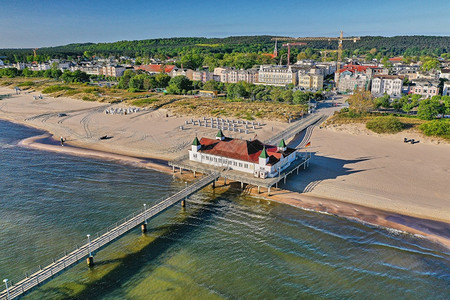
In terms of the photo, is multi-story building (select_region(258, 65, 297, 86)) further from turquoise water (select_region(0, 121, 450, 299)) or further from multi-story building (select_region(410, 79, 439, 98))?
turquoise water (select_region(0, 121, 450, 299))

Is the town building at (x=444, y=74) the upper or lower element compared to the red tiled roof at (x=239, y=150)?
upper

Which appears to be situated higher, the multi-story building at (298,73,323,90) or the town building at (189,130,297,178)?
the multi-story building at (298,73,323,90)

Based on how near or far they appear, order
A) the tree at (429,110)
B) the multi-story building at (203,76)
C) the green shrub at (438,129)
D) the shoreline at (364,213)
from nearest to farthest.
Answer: the shoreline at (364,213), the green shrub at (438,129), the tree at (429,110), the multi-story building at (203,76)

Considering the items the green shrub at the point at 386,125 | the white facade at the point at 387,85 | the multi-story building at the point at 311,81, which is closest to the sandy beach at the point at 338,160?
the green shrub at the point at 386,125

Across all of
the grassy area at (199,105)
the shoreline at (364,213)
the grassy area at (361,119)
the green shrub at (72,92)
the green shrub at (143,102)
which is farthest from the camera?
the green shrub at (72,92)

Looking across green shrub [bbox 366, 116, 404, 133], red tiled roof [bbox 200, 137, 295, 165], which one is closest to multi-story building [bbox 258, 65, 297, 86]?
green shrub [bbox 366, 116, 404, 133]

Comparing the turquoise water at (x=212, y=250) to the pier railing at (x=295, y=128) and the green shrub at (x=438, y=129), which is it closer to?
the pier railing at (x=295, y=128)

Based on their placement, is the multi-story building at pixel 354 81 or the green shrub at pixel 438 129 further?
the multi-story building at pixel 354 81
